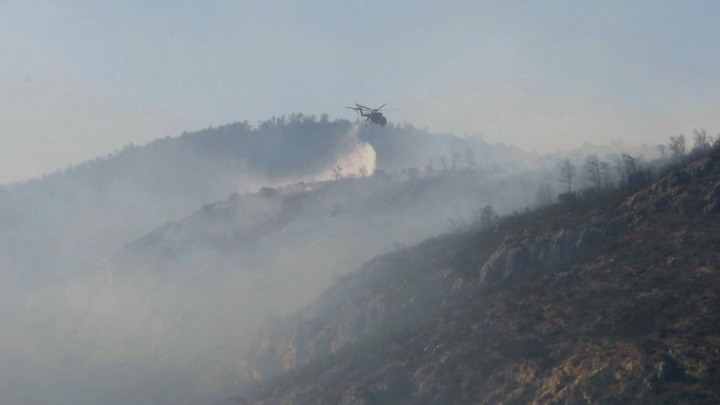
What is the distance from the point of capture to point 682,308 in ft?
331

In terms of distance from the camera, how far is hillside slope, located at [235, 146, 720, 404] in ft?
306

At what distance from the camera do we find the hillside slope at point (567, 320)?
3676 inches

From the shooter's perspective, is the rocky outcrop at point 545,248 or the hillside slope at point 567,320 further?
the rocky outcrop at point 545,248

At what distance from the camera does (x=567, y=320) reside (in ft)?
370

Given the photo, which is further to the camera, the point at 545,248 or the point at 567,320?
the point at 545,248

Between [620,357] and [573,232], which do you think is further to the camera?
[573,232]

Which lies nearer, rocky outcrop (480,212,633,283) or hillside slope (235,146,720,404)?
hillside slope (235,146,720,404)

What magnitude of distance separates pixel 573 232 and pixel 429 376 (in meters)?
37.1

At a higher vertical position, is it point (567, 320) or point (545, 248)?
point (545, 248)

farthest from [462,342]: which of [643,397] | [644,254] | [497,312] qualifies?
[643,397]

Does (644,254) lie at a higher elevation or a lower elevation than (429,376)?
higher

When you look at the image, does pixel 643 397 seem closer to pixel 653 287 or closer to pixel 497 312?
pixel 653 287

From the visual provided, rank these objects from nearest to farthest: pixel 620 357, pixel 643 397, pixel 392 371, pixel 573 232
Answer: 1. pixel 643 397
2. pixel 620 357
3. pixel 392 371
4. pixel 573 232

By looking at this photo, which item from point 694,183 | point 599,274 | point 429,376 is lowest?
point 429,376
